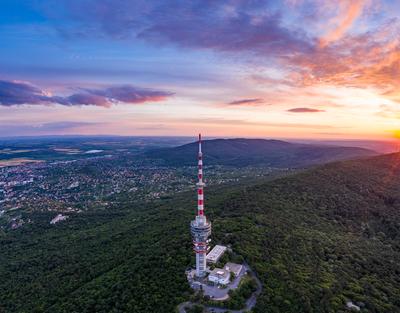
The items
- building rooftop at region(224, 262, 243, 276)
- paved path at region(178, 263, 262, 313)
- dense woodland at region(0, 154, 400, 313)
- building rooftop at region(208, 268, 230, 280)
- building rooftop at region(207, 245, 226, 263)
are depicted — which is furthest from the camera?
building rooftop at region(207, 245, 226, 263)

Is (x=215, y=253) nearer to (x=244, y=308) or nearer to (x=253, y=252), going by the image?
(x=253, y=252)

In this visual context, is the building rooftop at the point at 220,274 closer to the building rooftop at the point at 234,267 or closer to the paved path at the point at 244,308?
the building rooftop at the point at 234,267

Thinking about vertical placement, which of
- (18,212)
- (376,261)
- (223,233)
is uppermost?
(223,233)

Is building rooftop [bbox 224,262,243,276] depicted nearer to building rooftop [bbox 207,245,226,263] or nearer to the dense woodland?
building rooftop [bbox 207,245,226,263]

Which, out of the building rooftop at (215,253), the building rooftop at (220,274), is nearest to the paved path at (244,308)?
the building rooftop at (220,274)

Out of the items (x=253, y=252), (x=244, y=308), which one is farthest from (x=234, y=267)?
(x=244, y=308)

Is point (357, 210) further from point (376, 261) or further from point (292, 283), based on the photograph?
point (292, 283)

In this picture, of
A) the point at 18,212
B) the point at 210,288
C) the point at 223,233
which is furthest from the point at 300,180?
the point at 18,212

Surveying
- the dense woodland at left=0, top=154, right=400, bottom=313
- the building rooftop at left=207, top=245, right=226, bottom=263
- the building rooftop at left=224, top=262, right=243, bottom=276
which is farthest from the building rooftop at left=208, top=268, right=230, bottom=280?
the dense woodland at left=0, top=154, right=400, bottom=313
